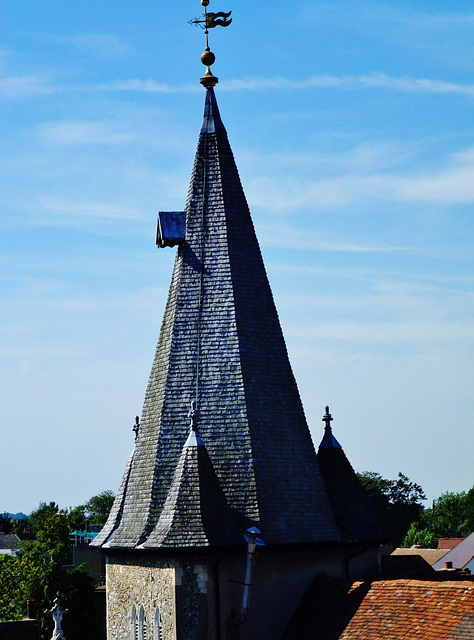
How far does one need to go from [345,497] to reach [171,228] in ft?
22.5

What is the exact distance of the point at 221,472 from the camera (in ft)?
72.5

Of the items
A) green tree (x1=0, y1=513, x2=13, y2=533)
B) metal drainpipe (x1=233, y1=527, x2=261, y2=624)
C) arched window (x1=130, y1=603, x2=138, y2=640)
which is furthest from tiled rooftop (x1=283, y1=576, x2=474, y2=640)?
green tree (x1=0, y1=513, x2=13, y2=533)

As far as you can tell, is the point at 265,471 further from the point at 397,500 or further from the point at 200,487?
the point at 397,500

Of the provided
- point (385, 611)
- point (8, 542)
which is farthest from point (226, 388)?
point (8, 542)

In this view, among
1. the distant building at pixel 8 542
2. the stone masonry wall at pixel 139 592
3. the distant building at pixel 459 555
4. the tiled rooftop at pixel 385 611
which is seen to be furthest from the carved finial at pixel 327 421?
the distant building at pixel 8 542

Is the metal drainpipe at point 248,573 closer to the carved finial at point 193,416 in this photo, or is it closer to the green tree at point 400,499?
the carved finial at point 193,416

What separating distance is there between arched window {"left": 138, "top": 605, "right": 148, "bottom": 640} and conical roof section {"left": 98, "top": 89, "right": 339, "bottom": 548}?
1.30m

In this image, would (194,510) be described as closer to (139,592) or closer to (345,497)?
(139,592)

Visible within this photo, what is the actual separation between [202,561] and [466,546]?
43.6 m

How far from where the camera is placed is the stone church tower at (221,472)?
20844mm

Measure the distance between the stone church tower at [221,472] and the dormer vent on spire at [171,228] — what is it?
0.09 ft

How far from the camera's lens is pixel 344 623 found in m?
20.1

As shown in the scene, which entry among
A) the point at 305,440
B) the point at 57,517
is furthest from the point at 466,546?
the point at 57,517

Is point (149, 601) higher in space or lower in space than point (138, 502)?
lower
